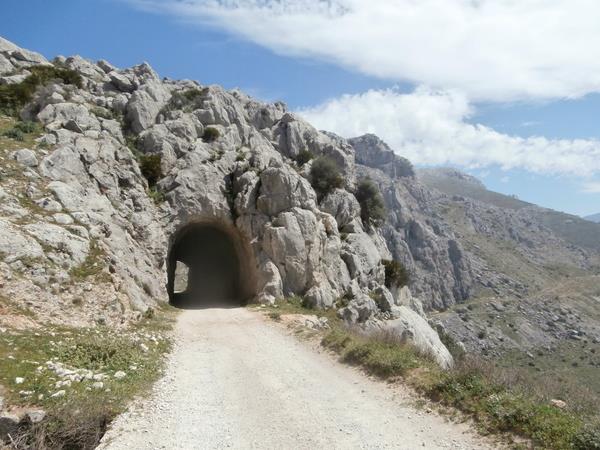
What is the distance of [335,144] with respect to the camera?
51.9 meters

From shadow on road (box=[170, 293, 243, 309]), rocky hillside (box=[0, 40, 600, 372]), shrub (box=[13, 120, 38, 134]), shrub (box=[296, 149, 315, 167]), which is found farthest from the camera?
shrub (box=[296, 149, 315, 167])

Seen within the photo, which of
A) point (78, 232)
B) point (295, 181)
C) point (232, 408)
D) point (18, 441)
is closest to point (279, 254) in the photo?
point (295, 181)

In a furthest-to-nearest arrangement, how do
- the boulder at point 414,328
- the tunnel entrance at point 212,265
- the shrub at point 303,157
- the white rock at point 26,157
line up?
the shrub at point 303,157 < the tunnel entrance at point 212,265 < the boulder at point 414,328 < the white rock at point 26,157

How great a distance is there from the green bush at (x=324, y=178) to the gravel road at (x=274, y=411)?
2570 centimetres

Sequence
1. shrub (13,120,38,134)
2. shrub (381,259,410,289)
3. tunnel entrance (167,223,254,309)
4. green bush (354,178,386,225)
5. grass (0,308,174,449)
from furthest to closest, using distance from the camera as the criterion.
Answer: green bush (354,178,386,225) → shrub (381,259,410,289) → tunnel entrance (167,223,254,309) → shrub (13,120,38,134) → grass (0,308,174,449)

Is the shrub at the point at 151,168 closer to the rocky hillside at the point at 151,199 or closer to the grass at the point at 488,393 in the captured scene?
the rocky hillside at the point at 151,199

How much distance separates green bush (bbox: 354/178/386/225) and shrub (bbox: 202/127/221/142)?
16.2 meters

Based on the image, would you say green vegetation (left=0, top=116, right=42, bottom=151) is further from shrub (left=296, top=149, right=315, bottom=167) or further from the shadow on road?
shrub (left=296, top=149, right=315, bottom=167)

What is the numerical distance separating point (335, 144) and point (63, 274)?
38.0 m

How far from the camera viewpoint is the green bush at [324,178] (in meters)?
41.2

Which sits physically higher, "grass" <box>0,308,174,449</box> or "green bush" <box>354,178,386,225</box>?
"green bush" <box>354,178,386,225</box>

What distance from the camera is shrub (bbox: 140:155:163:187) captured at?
113 ft

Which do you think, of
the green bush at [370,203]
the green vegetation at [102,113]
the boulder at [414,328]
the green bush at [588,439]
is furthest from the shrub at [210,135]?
the green bush at [588,439]

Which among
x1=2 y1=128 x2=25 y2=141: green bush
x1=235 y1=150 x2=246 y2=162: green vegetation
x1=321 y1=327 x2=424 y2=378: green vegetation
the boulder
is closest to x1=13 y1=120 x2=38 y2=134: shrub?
x1=2 y1=128 x2=25 y2=141: green bush
